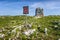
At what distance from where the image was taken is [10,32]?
47406mm

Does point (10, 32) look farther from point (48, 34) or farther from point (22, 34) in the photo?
point (48, 34)

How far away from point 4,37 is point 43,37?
7959mm

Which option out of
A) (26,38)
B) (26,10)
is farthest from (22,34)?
(26,10)

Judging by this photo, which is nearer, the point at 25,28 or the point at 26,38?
the point at 26,38

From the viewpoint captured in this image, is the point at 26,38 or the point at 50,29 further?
the point at 50,29

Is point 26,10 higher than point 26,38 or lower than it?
higher

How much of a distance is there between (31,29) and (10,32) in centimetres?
443

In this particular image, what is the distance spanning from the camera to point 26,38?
148ft

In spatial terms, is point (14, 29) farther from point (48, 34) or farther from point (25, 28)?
point (48, 34)

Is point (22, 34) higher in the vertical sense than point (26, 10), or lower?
lower

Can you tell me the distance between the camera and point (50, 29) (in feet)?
166

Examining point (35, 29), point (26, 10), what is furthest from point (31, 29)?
point (26, 10)

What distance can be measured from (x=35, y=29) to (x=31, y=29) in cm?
106

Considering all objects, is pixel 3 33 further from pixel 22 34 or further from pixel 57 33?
pixel 57 33
